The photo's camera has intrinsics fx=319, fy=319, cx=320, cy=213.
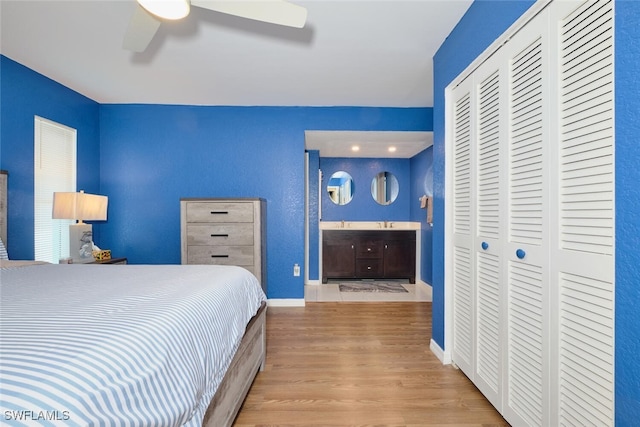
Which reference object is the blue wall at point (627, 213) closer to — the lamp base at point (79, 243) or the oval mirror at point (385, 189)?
the lamp base at point (79, 243)

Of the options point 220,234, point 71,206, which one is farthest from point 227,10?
point 71,206

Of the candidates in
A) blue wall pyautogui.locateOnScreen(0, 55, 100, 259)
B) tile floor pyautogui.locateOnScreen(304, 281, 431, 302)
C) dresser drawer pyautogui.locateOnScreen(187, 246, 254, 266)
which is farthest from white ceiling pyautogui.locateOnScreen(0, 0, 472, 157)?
tile floor pyautogui.locateOnScreen(304, 281, 431, 302)

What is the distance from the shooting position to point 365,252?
5.16m

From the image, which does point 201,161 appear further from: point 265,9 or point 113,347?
point 113,347

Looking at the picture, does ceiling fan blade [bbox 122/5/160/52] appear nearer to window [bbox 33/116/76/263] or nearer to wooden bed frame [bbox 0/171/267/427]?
wooden bed frame [bbox 0/171/267/427]

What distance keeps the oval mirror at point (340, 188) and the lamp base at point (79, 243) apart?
3667mm

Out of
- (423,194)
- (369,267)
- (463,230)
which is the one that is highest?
(423,194)

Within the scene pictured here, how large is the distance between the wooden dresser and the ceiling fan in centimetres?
189

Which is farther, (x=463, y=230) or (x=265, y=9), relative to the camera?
(x=463, y=230)

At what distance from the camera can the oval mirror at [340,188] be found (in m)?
5.74

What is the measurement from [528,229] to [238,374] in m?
1.58

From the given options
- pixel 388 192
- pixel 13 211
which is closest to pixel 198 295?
pixel 13 211

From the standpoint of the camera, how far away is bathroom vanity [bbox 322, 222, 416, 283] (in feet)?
16.9

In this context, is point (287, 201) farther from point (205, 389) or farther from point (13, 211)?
point (205, 389)
